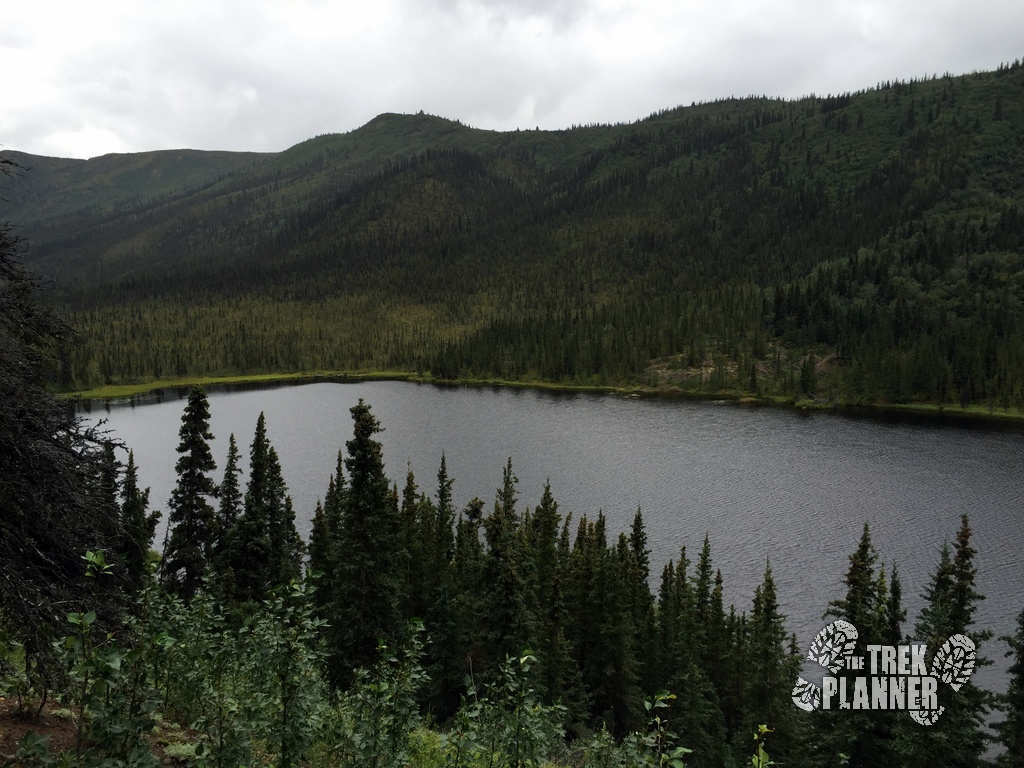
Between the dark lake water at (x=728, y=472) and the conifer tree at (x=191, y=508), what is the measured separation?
38300mm

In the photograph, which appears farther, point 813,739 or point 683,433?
point 683,433

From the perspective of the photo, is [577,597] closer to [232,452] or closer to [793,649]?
[793,649]

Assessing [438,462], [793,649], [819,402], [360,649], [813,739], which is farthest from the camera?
[819,402]

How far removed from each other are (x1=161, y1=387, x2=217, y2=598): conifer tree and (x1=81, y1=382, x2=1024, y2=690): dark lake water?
38300 mm

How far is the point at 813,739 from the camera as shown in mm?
27719

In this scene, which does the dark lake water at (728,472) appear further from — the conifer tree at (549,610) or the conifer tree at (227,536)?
the conifer tree at (227,536)

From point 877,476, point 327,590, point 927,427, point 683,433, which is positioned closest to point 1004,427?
point 927,427

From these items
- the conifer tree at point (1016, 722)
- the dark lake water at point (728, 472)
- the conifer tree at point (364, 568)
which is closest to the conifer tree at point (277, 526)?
the conifer tree at point (364, 568)

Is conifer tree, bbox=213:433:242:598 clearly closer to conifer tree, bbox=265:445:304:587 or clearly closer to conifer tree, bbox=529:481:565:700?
conifer tree, bbox=265:445:304:587

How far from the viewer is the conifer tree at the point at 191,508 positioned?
37.2 meters

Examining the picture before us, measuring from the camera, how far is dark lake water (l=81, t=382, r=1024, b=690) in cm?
6631

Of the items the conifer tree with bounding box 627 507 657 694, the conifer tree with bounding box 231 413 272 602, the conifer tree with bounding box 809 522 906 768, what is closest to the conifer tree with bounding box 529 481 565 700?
the conifer tree with bounding box 627 507 657 694

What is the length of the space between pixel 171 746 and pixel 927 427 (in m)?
148

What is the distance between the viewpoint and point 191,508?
3831 cm
